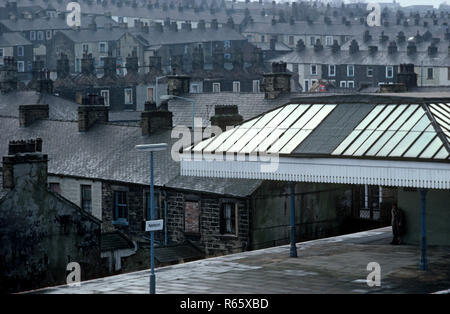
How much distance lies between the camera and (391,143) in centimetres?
2838

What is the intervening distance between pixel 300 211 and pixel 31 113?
20.7m

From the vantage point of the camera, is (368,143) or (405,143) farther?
(368,143)

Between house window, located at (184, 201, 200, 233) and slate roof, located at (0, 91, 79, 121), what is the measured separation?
30.4 meters

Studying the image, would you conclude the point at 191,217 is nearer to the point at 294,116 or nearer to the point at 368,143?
the point at 294,116

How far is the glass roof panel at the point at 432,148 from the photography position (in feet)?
87.9

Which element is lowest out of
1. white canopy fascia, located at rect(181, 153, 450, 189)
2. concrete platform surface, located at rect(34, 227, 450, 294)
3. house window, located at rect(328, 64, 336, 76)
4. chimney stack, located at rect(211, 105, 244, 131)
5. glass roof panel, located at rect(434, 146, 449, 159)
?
concrete platform surface, located at rect(34, 227, 450, 294)

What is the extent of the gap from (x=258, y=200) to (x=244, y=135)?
938 cm

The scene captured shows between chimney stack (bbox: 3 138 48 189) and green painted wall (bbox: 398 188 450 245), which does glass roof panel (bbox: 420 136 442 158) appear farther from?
chimney stack (bbox: 3 138 48 189)

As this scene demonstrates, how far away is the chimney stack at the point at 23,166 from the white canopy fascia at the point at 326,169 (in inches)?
284

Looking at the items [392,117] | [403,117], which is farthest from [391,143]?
[392,117]

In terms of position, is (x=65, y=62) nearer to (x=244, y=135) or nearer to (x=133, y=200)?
(x=133, y=200)

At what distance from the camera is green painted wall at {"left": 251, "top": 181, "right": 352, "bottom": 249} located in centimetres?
4166

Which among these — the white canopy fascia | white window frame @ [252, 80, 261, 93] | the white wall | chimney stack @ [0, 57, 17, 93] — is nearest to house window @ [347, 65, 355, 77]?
white window frame @ [252, 80, 261, 93]
